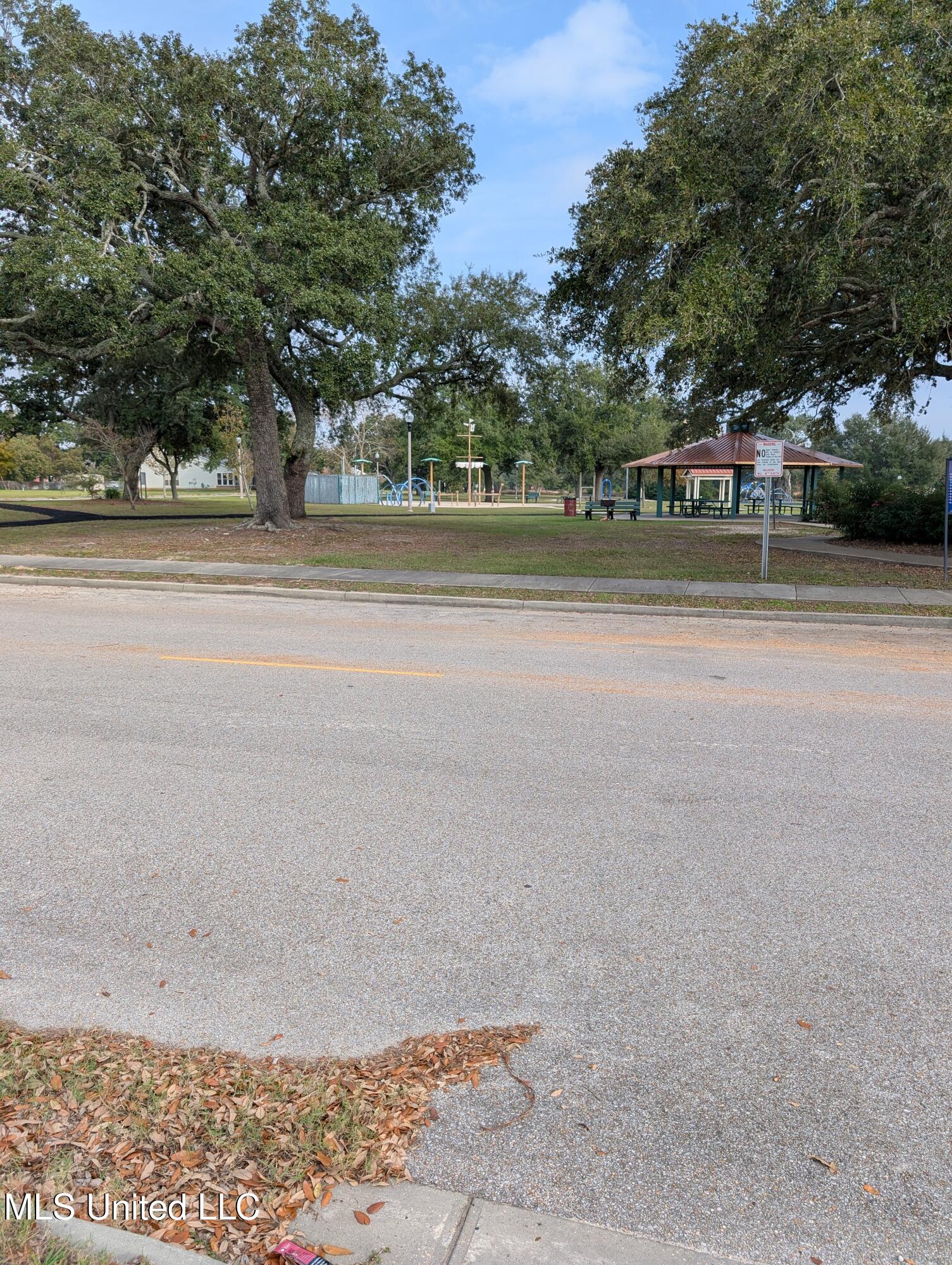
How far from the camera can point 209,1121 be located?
2504 mm

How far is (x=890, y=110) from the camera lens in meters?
11.9

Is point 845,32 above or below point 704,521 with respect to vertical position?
above

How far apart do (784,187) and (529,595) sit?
7.57 meters

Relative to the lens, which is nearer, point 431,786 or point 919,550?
point 431,786

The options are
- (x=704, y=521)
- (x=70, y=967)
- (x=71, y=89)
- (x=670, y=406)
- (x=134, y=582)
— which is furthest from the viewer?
(x=704, y=521)

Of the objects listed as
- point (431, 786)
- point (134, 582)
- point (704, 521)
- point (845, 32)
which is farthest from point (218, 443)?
point (431, 786)

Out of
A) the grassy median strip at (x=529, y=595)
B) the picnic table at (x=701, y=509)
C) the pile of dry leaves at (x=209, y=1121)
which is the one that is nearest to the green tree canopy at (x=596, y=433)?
the picnic table at (x=701, y=509)

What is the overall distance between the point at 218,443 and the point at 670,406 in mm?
29686

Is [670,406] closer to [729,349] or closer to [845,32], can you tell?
[729,349]

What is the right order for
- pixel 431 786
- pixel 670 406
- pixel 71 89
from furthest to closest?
pixel 670 406, pixel 71 89, pixel 431 786

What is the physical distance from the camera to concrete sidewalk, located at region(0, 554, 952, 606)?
1424 cm

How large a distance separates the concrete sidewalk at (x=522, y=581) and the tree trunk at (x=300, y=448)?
1117 cm

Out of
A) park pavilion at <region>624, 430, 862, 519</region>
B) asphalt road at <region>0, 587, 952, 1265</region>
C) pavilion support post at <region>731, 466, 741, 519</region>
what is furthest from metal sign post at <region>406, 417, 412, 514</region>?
asphalt road at <region>0, 587, 952, 1265</region>

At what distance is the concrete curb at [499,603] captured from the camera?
12.6 meters
